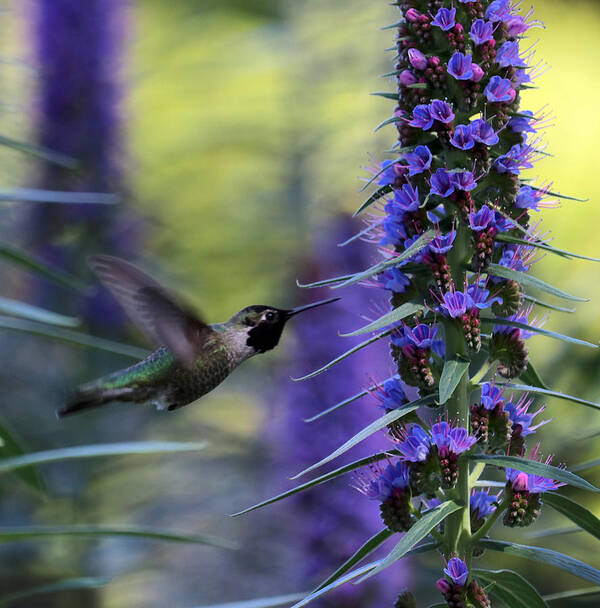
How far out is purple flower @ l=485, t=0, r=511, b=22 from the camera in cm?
92

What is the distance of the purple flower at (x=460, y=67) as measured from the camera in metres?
0.90

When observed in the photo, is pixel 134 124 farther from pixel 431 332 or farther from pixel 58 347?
pixel 431 332

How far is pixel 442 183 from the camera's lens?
90cm

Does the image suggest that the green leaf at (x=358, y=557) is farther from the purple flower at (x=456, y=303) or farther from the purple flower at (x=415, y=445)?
the purple flower at (x=456, y=303)

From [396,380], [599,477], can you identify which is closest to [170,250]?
[599,477]

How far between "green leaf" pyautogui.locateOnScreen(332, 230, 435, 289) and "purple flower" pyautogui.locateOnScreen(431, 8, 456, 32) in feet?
0.62

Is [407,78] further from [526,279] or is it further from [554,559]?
[554,559]

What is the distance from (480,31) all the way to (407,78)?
0.26 feet

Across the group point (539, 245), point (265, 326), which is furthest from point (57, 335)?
point (539, 245)

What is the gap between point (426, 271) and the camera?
→ 91 centimetres

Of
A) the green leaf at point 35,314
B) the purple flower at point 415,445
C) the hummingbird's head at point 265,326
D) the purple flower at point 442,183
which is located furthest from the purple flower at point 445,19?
the green leaf at point 35,314

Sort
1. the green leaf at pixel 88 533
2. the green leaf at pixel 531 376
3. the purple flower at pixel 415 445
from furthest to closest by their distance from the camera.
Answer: the green leaf at pixel 88 533, the green leaf at pixel 531 376, the purple flower at pixel 415 445

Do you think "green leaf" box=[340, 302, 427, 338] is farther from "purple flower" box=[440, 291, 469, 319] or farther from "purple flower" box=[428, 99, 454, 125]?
"purple flower" box=[428, 99, 454, 125]

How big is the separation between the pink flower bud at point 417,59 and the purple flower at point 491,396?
30 centimetres
